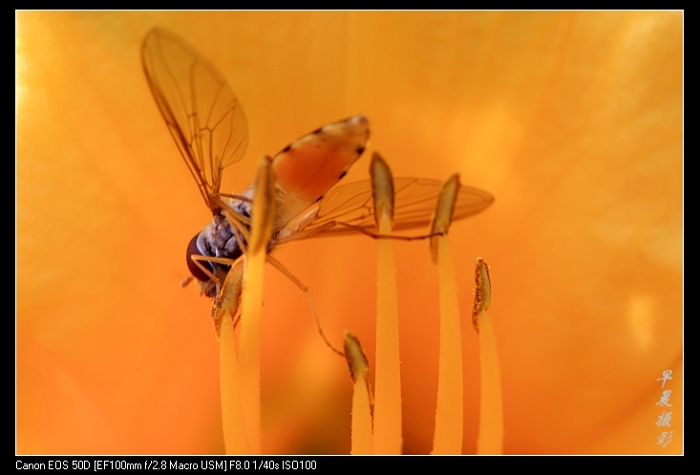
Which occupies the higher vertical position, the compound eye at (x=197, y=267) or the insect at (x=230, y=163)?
the insect at (x=230, y=163)

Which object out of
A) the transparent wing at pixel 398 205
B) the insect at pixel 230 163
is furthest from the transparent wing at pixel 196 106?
the transparent wing at pixel 398 205

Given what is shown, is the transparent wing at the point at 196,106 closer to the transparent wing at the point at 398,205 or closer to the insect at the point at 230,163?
the insect at the point at 230,163

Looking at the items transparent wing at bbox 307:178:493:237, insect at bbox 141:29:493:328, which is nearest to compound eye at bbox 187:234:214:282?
insect at bbox 141:29:493:328

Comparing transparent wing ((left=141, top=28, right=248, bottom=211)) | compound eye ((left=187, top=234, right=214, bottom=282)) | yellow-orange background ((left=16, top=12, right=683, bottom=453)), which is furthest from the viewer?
yellow-orange background ((left=16, top=12, right=683, bottom=453))

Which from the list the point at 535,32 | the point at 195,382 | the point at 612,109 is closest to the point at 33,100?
the point at 195,382

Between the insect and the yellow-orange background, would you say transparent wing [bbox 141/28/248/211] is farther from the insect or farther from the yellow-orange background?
the yellow-orange background

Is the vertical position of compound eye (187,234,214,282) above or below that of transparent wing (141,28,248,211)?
below

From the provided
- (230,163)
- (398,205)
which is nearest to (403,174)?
(398,205)
